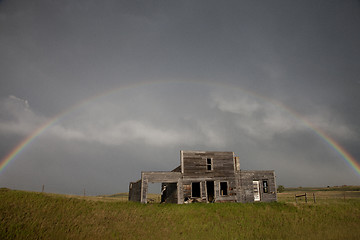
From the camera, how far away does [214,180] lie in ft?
97.7

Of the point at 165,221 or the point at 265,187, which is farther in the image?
the point at 265,187

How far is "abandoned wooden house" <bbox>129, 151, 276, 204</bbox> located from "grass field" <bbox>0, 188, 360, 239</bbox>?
8.79 feet

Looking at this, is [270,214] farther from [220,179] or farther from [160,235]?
[160,235]

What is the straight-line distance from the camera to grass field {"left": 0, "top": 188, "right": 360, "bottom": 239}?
1667cm

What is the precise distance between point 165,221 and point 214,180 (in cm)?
1110

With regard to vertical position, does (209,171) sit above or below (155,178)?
above

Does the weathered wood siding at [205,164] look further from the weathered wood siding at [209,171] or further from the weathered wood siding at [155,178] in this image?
the weathered wood siding at [155,178]

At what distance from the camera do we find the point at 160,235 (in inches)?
678

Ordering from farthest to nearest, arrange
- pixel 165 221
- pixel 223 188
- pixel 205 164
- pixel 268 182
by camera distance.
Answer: pixel 268 182 → pixel 223 188 → pixel 205 164 → pixel 165 221

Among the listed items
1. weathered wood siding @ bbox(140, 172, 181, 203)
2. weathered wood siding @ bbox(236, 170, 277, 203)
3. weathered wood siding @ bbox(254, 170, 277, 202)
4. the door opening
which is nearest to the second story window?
weathered wood siding @ bbox(236, 170, 277, 203)

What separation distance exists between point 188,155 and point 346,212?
734 inches

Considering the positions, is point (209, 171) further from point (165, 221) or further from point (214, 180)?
point (165, 221)

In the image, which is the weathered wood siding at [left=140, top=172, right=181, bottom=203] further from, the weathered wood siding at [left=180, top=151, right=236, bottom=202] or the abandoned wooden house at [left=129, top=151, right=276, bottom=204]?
the weathered wood siding at [left=180, top=151, right=236, bottom=202]

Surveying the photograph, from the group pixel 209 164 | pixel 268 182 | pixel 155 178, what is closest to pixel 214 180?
pixel 209 164
